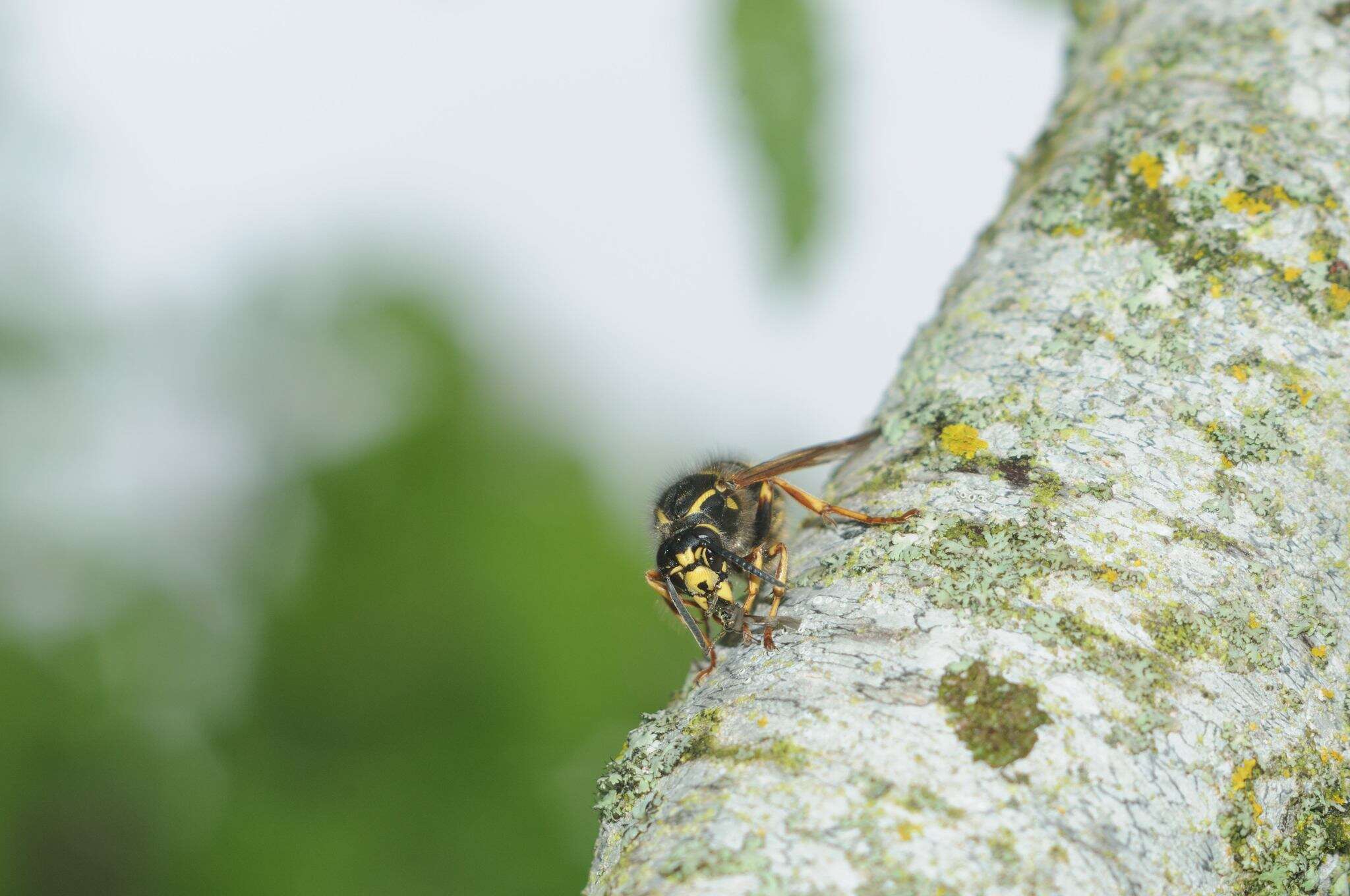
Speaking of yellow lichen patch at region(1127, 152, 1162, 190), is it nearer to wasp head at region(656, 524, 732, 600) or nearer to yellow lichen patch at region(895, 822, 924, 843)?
wasp head at region(656, 524, 732, 600)

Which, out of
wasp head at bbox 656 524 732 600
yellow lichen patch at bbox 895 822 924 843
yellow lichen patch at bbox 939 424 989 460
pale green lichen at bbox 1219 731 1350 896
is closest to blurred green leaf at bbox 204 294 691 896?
wasp head at bbox 656 524 732 600

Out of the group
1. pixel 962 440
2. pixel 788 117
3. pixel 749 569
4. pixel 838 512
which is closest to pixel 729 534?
pixel 749 569

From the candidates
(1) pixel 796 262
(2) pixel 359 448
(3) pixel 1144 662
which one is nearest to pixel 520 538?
(2) pixel 359 448

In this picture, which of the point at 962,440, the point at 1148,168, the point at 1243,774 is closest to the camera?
the point at 1243,774

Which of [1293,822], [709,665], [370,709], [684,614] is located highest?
[370,709]

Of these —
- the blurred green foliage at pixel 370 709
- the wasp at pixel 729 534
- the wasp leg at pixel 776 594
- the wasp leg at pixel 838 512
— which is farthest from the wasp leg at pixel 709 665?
the blurred green foliage at pixel 370 709

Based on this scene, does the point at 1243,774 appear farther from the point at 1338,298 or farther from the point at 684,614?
the point at 684,614
